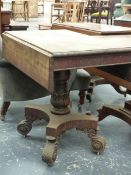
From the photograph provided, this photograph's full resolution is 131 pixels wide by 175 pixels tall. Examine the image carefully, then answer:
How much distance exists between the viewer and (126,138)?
7.55 feet

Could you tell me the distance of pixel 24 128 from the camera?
2.20 m

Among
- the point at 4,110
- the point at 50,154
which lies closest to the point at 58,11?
the point at 4,110

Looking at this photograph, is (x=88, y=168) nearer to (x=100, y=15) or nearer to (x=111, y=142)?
(x=111, y=142)

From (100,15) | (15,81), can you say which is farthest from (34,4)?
(15,81)

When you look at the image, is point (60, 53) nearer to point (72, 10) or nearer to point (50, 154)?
point (50, 154)

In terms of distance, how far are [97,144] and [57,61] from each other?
76 centimetres

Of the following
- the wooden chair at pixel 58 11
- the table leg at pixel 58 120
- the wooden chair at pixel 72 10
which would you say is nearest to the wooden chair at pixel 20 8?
the wooden chair at pixel 58 11

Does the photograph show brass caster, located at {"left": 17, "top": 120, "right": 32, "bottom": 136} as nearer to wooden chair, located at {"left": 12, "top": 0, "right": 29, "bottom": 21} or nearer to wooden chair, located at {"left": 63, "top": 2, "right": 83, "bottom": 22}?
wooden chair, located at {"left": 63, "top": 2, "right": 83, "bottom": 22}

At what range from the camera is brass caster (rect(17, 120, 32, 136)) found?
2.20m

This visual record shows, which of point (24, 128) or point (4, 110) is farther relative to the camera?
point (4, 110)

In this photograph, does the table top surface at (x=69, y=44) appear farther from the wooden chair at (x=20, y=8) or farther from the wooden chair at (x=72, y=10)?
the wooden chair at (x=20, y=8)

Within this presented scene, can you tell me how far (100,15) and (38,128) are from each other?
6851 mm

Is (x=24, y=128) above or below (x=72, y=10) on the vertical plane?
below

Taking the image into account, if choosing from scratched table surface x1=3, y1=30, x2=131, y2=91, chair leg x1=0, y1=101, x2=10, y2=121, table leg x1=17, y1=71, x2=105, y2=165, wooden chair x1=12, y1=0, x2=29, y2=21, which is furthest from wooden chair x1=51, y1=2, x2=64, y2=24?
scratched table surface x1=3, y1=30, x2=131, y2=91
